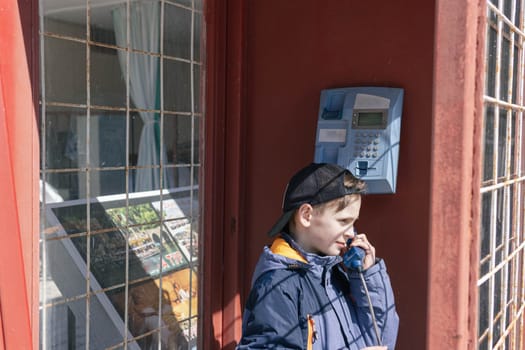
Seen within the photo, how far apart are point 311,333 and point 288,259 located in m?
0.26

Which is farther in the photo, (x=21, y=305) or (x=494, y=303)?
(x=494, y=303)

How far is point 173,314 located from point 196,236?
1.35ft

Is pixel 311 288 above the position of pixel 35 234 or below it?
below

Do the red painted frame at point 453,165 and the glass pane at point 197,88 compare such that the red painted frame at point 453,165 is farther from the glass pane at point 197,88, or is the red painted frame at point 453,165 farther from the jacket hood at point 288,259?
the glass pane at point 197,88

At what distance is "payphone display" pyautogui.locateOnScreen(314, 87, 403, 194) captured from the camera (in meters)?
2.70

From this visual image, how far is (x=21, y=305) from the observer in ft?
6.17

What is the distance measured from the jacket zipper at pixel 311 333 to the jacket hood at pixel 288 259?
0.59 ft

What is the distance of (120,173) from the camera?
8.76 feet

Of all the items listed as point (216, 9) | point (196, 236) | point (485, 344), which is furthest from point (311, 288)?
point (216, 9)

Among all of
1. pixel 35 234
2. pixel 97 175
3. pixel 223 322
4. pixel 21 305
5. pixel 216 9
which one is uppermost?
pixel 216 9

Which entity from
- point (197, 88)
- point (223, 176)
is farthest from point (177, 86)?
point (223, 176)

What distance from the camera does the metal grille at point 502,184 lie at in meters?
2.02

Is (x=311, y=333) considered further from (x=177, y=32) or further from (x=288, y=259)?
(x=177, y=32)

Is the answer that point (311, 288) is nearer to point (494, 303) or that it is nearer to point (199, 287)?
point (494, 303)
